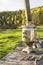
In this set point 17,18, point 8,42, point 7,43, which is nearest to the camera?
point 7,43

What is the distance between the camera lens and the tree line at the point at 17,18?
1981 cm

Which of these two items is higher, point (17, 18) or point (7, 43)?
point (17, 18)

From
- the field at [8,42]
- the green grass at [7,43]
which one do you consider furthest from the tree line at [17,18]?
the green grass at [7,43]

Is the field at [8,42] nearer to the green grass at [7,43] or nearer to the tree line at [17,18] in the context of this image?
the green grass at [7,43]

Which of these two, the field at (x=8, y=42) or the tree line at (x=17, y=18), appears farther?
the tree line at (x=17, y=18)

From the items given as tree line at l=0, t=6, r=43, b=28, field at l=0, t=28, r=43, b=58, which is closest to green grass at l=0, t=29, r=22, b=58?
field at l=0, t=28, r=43, b=58

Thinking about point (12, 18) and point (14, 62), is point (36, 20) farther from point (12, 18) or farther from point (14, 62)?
point (14, 62)

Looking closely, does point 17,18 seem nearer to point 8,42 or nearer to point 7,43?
point 8,42

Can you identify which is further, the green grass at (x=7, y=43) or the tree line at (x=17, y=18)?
the tree line at (x=17, y=18)

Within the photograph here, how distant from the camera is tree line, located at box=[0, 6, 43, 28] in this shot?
19812mm

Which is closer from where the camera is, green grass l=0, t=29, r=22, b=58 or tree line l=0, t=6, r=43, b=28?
green grass l=0, t=29, r=22, b=58

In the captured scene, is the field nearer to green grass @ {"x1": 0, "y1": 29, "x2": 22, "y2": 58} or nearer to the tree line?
green grass @ {"x1": 0, "y1": 29, "x2": 22, "y2": 58}

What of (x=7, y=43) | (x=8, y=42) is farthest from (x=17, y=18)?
(x=7, y=43)

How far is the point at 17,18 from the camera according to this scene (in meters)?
20.8
